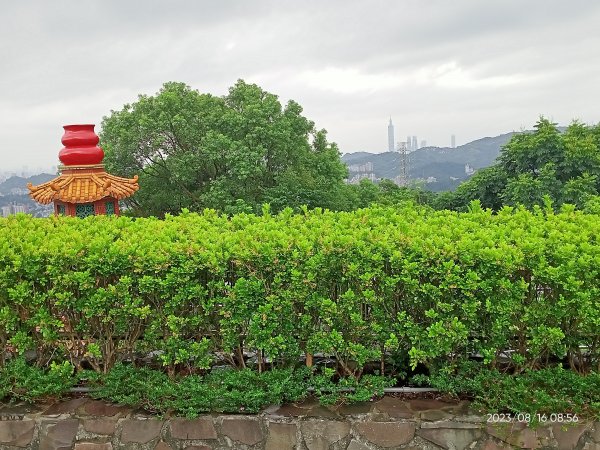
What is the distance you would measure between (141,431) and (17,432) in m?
0.69

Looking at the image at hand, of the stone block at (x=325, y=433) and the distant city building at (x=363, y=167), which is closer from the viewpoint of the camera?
the stone block at (x=325, y=433)

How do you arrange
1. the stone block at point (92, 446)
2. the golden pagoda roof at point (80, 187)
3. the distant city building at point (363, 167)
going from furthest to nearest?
the distant city building at point (363, 167)
the golden pagoda roof at point (80, 187)
the stone block at point (92, 446)

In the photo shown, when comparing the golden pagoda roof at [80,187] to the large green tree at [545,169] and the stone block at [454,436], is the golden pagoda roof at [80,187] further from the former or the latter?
the large green tree at [545,169]

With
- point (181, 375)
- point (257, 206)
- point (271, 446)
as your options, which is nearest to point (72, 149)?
point (181, 375)

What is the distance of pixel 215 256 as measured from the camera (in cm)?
285

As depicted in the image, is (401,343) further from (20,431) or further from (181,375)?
(20,431)

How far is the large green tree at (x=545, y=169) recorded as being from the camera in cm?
1658

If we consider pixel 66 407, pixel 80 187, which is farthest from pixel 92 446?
pixel 80 187

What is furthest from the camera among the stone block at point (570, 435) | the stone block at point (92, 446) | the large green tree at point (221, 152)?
the large green tree at point (221, 152)

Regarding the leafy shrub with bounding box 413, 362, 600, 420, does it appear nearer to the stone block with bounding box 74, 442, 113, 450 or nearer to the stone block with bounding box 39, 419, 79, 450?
the stone block with bounding box 74, 442, 113, 450

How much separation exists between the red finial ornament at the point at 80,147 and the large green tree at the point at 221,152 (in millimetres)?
8374

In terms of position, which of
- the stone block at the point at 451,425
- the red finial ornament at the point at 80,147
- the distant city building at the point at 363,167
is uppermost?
the distant city building at the point at 363,167

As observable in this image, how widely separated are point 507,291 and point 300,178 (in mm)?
14633

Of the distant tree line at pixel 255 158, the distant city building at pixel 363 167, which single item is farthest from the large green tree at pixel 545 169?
the distant city building at pixel 363 167
